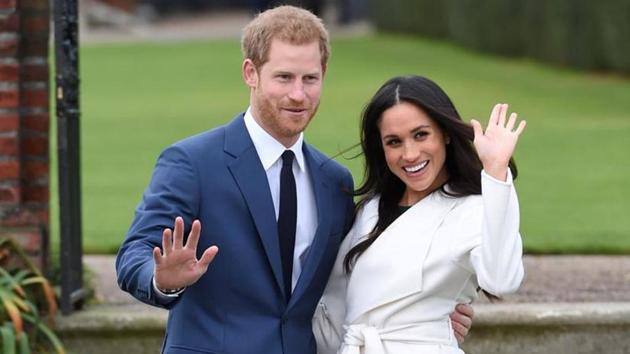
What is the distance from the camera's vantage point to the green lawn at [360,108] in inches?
359

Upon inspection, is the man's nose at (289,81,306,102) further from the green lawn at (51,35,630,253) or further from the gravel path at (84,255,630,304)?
the green lawn at (51,35,630,253)

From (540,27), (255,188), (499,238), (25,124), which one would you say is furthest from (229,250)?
(540,27)

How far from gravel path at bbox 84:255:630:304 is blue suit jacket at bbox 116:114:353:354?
2.56m

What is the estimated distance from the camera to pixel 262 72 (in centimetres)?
376

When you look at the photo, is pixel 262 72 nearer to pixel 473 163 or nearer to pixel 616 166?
pixel 473 163

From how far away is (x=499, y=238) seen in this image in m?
3.64

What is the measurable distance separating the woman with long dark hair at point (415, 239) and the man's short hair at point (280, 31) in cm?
33

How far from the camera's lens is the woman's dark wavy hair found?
3.95m

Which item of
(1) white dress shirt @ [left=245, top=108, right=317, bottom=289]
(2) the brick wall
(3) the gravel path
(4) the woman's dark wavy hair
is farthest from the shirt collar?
(3) the gravel path

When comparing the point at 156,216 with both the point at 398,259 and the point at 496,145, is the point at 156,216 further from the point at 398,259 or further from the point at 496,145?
the point at 496,145

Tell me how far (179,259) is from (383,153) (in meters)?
0.96

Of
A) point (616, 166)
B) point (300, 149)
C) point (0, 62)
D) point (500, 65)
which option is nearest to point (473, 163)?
point (300, 149)

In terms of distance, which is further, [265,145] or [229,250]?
[265,145]

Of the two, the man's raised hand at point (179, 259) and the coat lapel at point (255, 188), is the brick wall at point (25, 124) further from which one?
the man's raised hand at point (179, 259)
